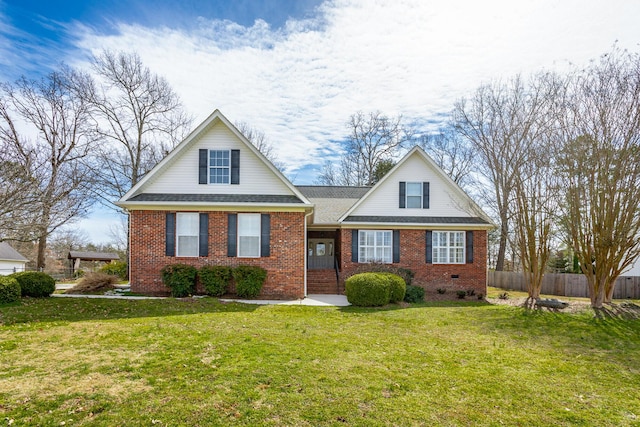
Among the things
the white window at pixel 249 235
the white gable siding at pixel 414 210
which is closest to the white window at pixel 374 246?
the white gable siding at pixel 414 210

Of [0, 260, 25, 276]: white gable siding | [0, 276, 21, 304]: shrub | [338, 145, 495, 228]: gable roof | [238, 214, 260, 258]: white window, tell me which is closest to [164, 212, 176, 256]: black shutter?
[238, 214, 260, 258]: white window

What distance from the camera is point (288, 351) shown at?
7195mm

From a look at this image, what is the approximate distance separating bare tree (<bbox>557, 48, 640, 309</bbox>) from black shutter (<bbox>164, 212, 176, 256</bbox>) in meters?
13.6

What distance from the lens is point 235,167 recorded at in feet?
51.8

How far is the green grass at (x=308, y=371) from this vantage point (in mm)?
4637

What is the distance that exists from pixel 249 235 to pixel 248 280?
68.6 inches

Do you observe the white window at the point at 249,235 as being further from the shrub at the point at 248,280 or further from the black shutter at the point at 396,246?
the black shutter at the point at 396,246

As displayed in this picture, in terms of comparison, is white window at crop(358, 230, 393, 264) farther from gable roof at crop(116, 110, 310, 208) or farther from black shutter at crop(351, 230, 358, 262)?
gable roof at crop(116, 110, 310, 208)

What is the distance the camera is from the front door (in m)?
21.7

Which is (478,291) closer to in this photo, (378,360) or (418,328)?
(418,328)

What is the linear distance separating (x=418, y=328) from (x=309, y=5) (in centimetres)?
925

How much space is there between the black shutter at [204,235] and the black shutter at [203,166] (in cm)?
138

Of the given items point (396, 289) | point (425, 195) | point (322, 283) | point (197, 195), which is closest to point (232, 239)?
point (197, 195)

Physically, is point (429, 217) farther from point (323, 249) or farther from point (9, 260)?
point (9, 260)
